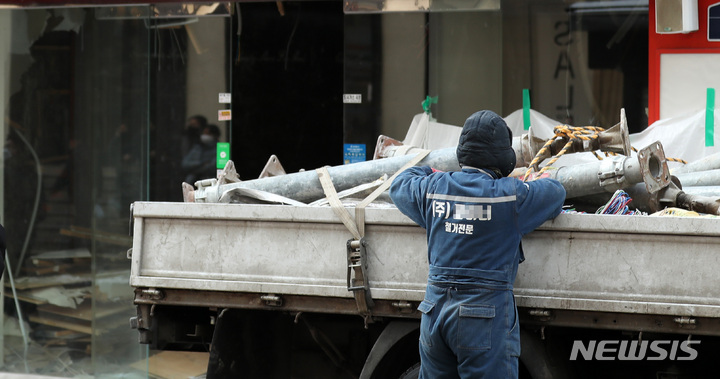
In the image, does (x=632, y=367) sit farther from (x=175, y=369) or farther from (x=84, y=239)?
(x=84, y=239)

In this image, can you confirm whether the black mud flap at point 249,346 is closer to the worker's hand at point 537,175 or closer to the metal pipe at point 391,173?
the metal pipe at point 391,173

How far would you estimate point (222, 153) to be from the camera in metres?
7.93

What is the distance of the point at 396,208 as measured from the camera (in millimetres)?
4152

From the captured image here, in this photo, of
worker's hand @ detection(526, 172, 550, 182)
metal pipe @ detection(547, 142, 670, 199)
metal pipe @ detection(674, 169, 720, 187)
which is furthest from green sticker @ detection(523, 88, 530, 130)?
metal pipe @ detection(547, 142, 670, 199)

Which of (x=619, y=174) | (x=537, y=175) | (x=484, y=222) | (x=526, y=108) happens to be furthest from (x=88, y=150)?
(x=619, y=174)

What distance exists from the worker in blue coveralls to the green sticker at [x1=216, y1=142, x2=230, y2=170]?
4.37 meters

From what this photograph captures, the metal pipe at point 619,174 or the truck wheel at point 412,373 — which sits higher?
the metal pipe at point 619,174

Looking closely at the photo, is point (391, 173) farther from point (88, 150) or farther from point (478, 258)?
point (88, 150)

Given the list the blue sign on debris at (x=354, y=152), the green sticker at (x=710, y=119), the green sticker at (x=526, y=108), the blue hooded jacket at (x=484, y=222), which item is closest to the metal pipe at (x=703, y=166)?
the green sticker at (x=710, y=119)

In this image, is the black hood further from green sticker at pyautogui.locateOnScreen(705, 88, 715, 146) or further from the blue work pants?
green sticker at pyautogui.locateOnScreen(705, 88, 715, 146)

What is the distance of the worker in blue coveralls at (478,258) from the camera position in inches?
142

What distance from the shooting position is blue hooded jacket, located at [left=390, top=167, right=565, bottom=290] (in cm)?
365

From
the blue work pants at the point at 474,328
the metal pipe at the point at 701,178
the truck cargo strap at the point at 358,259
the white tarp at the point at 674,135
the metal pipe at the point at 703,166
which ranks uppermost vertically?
the white tarp at the point at 674,135

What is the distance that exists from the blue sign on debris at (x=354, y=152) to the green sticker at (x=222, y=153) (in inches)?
44.8
